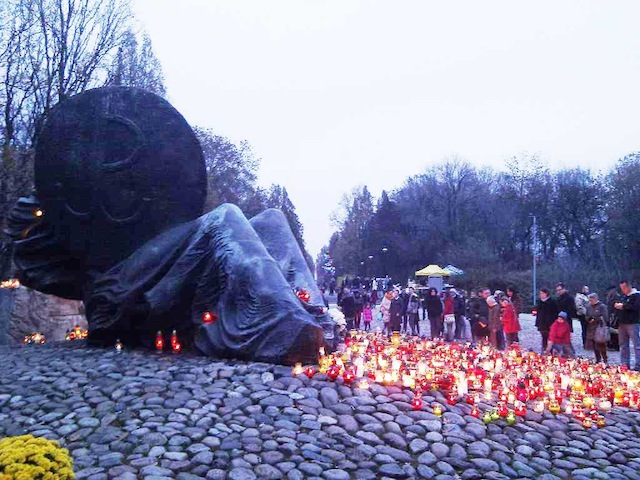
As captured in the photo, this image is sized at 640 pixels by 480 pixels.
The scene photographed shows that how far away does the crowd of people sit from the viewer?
438 inches

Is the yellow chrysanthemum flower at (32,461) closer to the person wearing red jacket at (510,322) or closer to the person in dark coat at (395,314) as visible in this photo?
the person wearing red jacket at (510,322)

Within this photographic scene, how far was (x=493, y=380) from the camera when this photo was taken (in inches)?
309

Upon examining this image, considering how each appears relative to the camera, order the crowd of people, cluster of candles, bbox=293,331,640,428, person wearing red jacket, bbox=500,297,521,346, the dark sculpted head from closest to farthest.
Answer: cluster of candles, bbox=293,331,640,428
the dark sculpted head
the crowd of people
person wearing red jacket, bbox=500,297,521,346

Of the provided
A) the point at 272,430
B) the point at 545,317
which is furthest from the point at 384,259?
the point at 272,430

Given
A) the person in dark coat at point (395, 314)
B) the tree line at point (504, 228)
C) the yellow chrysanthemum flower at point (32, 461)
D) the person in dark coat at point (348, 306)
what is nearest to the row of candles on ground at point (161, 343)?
the yellow chrysanthemum flower at point (32, 461)

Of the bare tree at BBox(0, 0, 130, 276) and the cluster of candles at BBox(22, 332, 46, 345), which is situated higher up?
the bare tree at BBox(0, 0, 130, 276)

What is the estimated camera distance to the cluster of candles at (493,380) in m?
6.78

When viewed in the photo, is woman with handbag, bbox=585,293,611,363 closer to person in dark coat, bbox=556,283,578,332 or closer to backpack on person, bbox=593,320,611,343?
backpack on person, bbox=593,320,611,343

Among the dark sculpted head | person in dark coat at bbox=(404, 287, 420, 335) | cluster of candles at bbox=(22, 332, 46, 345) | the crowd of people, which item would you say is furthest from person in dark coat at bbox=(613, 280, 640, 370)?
cluster of candles at bbox=(22, 332, 46, 345)

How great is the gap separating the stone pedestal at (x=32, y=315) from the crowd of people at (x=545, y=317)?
24.0 feet

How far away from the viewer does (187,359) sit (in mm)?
7953

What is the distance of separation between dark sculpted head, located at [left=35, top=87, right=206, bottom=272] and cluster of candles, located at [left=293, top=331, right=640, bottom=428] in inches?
149

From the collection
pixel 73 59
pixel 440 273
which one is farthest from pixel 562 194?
pixel 73 59

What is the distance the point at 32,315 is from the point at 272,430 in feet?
35.3
